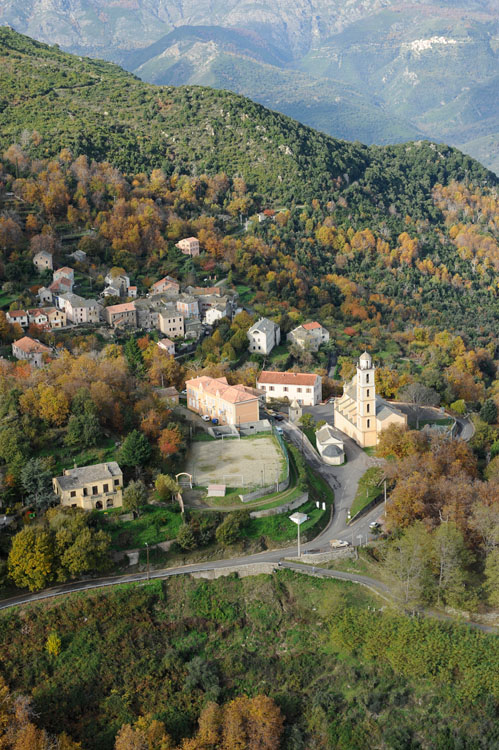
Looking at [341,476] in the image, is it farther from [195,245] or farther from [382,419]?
[195,245]

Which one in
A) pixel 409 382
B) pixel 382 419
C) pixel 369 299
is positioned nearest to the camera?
Result: pixel 382 419

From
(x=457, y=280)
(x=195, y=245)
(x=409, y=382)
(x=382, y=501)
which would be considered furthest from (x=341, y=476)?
(x=457, y=280)

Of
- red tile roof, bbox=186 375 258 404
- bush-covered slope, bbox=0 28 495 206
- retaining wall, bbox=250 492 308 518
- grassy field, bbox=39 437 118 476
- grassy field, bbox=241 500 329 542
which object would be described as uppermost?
bush-covered slope, bbox=0 28 495 206

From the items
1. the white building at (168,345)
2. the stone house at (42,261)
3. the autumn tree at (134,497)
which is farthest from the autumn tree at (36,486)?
Result: the stone house at (42,261)

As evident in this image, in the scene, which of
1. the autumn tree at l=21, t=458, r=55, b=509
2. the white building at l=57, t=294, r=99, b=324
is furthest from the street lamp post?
the white building at l=57, t=294, r=99, b=324

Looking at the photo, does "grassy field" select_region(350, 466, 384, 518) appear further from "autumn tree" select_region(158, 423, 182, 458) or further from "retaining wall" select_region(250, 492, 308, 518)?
"autumn tree" select_region(158, 423, 182, 458)

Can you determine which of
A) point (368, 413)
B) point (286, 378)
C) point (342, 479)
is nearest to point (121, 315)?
point (286, 378)
